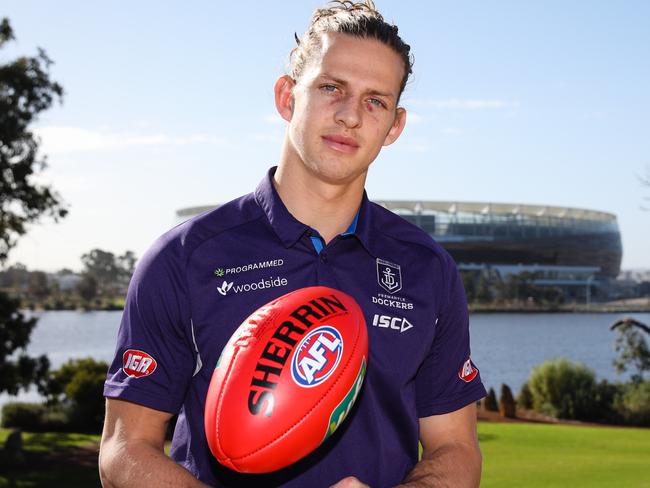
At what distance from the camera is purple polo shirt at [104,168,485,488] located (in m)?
2.55

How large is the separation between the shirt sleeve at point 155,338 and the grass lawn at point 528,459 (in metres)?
12.2

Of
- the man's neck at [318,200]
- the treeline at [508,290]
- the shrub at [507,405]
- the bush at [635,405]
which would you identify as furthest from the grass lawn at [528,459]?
the treeline at [508,290]

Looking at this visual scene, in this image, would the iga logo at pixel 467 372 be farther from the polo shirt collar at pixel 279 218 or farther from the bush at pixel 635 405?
the bush at pixel 635 405

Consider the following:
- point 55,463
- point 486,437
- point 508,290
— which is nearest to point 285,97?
point 55,463

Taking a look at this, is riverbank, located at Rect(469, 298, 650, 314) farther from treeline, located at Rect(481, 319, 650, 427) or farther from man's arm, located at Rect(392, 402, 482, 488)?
man's arm, located at Rect(392, 402, 482, 488)

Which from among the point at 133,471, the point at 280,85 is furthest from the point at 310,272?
the point at 133,471

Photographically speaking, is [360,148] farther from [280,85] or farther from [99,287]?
[99,287]

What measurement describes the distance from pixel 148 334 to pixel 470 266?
4355 inches

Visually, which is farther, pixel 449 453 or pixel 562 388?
pixel 562 388

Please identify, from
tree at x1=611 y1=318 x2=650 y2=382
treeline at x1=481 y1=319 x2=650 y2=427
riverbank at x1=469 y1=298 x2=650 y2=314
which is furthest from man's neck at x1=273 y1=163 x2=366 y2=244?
riverbank at x1=469 y1=298 x2=650 y2=314

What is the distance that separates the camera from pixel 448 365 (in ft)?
9.37

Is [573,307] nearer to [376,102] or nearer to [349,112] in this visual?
[376,102]

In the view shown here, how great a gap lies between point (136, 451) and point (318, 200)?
943 mm

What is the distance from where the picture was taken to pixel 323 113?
2.56 meters
